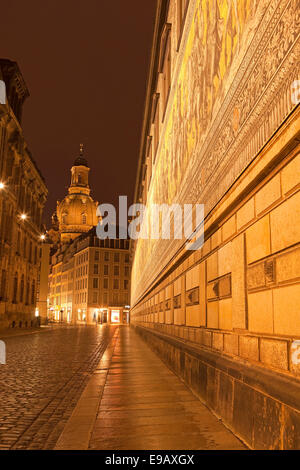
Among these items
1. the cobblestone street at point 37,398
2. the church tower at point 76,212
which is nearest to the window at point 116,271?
the church tower at point 76,212

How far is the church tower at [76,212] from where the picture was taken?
11438cm

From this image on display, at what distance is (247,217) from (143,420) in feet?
8.98

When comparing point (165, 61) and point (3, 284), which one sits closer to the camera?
point (165, 61)

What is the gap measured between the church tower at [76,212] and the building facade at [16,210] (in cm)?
7205

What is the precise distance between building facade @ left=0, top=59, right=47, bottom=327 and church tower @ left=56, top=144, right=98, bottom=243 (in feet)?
236

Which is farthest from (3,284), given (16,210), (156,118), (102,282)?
(102,282)

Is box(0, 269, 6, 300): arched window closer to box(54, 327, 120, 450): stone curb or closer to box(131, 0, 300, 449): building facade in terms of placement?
box(54, 327, 120, 450): stone curb

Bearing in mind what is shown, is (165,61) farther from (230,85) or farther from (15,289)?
(15,289)

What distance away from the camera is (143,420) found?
5156mm

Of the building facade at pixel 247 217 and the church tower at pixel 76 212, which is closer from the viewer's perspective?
the building facade at pixel 247 217

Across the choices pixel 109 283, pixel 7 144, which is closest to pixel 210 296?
pixel 7 144

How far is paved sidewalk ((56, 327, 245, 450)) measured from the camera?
4.13 metres

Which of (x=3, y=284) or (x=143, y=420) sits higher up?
(x=3, y=284)

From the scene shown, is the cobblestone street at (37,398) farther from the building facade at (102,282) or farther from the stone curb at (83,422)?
the building facade at (102,282)
